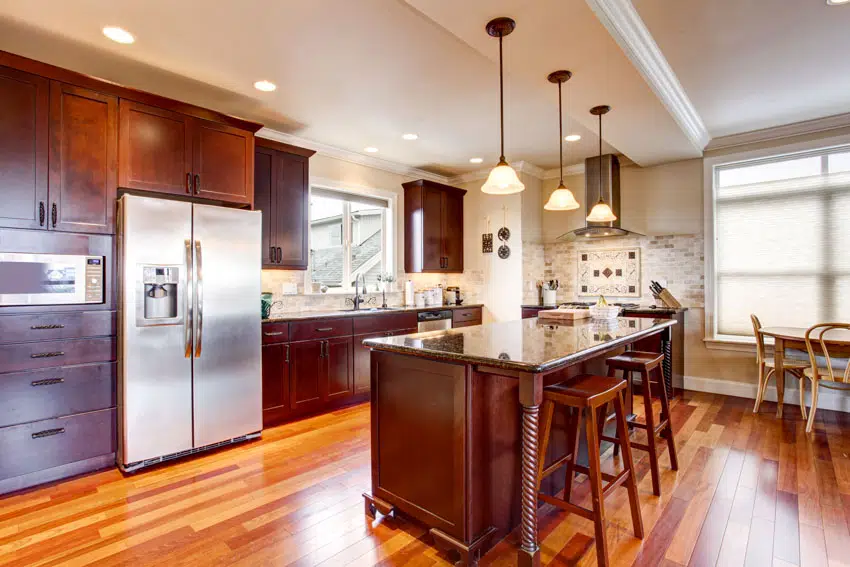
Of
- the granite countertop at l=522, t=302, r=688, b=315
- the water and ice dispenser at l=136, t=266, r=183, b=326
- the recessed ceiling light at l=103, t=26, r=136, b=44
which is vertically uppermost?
the recessed ceiling light at l=103, t=26, r=136, b=44

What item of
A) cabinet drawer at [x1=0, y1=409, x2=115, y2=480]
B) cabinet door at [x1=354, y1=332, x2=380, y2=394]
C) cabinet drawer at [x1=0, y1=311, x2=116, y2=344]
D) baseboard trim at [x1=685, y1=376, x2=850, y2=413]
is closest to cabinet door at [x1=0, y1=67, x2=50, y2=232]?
cabinet drawer at [x1=0, y1=311, x2=116, y2=344]

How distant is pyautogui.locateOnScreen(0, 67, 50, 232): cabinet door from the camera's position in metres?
2.49

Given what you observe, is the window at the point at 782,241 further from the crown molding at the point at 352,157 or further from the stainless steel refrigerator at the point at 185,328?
the stainless steel refrigerator at the point at 185,328

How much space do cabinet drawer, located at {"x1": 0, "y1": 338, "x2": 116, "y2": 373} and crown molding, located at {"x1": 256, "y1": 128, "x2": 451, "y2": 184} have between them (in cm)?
224

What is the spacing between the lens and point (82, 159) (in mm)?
2736

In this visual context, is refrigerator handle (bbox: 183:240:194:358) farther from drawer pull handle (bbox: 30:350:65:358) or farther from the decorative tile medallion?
the decorative tile medallion

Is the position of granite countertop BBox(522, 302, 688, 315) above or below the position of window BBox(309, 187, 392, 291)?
below

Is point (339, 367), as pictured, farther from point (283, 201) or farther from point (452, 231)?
point (452, 231)

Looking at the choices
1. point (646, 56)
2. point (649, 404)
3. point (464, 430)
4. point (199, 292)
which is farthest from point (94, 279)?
point (646, 56)

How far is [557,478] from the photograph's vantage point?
2424 mm

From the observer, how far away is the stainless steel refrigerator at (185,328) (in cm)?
279

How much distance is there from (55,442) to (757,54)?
16.7ft

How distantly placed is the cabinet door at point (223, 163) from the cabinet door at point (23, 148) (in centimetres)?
85

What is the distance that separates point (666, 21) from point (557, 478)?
105 inches
